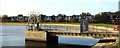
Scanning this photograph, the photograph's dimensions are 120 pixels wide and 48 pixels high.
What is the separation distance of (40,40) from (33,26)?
1249cm

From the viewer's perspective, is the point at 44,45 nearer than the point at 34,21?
Yes

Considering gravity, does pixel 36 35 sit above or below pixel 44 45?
above

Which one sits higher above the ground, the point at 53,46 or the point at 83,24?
the point at 83,24

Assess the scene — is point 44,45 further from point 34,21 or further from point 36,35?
point 34,21

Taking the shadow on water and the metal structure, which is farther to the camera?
the metal structure

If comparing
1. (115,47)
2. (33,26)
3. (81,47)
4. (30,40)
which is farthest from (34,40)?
(115,47)

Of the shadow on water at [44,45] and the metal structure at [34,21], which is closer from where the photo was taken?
the shadow on water at [44,45]

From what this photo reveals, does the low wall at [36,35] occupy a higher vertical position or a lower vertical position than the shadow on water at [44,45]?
higher

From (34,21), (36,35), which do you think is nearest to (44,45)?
(36,35)

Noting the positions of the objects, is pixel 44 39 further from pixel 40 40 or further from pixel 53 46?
pixel 53 46

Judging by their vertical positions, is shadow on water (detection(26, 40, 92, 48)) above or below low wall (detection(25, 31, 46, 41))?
below

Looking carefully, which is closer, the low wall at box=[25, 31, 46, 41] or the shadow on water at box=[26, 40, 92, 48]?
the shadow on water at box=[26, 40, 92, 48]

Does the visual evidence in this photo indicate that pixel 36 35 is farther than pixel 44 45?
Yes

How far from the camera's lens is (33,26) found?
105 metres
